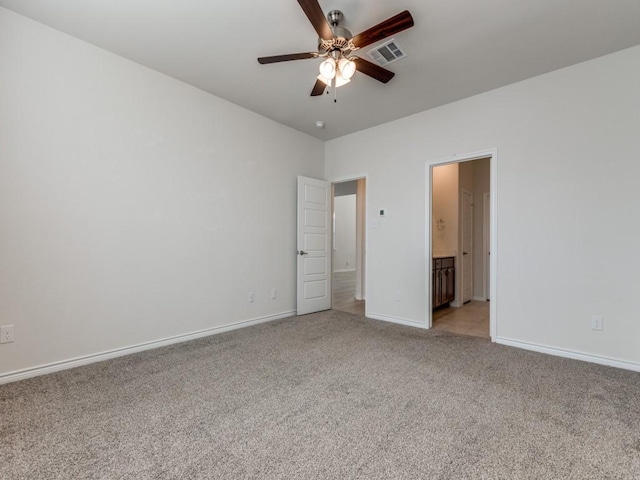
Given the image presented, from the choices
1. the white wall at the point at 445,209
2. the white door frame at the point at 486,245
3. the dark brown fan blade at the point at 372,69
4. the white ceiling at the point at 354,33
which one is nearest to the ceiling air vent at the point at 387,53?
the white ceiling at the point at 354,33

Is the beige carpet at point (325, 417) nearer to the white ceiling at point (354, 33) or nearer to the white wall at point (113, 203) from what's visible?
the white wall at point (113, 203)

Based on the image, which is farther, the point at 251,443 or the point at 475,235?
the point at 475,235

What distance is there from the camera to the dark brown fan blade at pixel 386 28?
1.90m

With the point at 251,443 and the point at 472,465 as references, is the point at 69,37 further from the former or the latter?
the point at 472,465

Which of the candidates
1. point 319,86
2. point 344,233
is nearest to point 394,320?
A: point 319,86

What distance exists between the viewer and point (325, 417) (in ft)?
6.07

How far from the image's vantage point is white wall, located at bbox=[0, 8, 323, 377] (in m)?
2.35

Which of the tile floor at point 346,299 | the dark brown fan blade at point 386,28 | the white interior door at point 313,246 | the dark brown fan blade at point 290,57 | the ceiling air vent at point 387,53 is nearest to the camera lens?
the dark brown fan blade at point 386,28

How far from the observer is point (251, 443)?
161cm

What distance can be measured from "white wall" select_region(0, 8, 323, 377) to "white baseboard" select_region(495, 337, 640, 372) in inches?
117

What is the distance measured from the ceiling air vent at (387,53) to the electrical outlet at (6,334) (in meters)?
3.63

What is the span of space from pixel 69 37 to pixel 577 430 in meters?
4.64

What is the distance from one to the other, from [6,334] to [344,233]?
957 centimetres

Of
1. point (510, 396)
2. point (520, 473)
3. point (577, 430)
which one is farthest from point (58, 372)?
point (577, 430)
